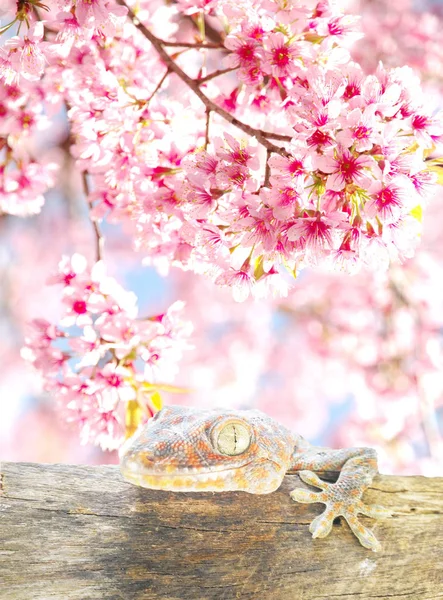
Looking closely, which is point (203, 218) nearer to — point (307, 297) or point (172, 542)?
point (172, 542)

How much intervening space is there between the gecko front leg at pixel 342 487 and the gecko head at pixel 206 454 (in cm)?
12

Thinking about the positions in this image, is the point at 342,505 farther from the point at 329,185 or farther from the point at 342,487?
the point at 329,185

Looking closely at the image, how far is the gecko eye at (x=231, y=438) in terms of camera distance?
1.82 meters

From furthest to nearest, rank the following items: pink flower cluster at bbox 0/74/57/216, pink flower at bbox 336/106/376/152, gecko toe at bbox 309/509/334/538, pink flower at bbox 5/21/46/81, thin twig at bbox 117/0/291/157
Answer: pink flower cluster at bbox 0/74/57/216 → gecko toe at bbox 309/509/334/538 → thin twig at bbox 117/0/291/157 → pink flower at bbox 5/21/46/81 → pink flower at bbox 336/106/376/152

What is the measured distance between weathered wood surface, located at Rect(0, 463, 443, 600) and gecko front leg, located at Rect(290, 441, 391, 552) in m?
0.04

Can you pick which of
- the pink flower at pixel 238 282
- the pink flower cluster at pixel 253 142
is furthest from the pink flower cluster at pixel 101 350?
the pink flower at pixel 238 282

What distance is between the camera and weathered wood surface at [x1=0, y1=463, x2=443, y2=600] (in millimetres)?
1766

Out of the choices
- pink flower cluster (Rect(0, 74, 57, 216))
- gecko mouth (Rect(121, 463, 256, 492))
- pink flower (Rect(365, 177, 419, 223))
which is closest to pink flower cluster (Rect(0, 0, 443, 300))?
pink flower (Rect(365, 177, 419, 223))

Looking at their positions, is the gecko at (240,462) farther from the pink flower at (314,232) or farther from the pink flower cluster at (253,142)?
the pink flower at (314,232)

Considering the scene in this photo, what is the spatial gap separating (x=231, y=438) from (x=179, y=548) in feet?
1.06

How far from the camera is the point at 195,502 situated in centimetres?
192

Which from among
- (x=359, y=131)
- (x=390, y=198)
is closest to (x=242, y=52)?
(x=359, y=131)

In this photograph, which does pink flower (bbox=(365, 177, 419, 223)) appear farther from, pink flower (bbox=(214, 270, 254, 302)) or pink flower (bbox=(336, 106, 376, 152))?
pink flower (bbox=(214, 270, 254, 302))

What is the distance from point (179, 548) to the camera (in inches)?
73.0
